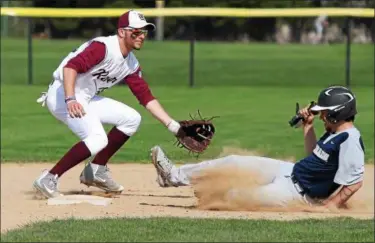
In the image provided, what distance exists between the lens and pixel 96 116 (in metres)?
5.02

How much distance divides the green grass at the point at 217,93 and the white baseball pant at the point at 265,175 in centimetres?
14

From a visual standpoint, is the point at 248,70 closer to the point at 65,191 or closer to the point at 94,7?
the point at 94,7

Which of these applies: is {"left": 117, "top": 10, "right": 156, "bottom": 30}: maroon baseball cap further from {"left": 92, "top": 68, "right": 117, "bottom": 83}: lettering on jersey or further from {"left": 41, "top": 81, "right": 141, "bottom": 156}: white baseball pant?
{"left": 41, "top": 81, "right": 141, "bottom": 156}: white baseball pant

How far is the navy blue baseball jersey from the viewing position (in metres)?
5.05

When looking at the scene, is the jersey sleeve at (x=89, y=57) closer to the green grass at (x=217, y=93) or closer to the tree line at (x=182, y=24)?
the green grass at (x=217, y=93)

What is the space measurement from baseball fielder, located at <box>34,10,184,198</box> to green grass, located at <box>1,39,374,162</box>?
346mm

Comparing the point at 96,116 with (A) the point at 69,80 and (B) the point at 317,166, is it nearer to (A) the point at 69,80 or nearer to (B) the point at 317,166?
(A) the point at 69,80

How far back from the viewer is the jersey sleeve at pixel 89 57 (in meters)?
4.29

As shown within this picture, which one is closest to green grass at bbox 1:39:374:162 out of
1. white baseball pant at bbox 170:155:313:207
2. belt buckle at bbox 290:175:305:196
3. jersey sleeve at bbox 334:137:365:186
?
white baseball pant at bbox 170:155:313:207

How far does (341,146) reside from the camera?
16.5 feet

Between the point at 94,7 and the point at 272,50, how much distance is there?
1917 cm

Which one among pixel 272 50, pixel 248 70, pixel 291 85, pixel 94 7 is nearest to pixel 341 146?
pixel 94 7

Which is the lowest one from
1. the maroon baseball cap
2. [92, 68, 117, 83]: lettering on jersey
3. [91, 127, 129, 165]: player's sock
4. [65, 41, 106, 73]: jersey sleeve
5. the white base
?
the white base

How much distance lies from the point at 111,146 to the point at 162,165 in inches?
14.5
